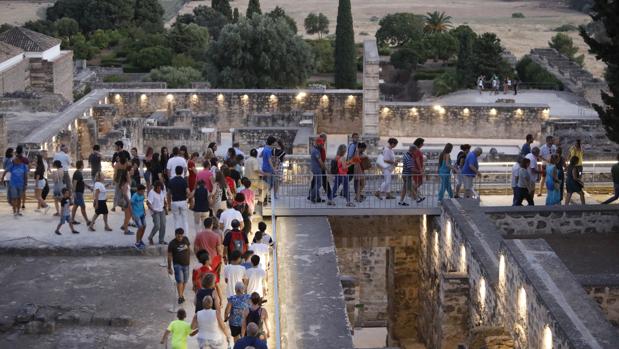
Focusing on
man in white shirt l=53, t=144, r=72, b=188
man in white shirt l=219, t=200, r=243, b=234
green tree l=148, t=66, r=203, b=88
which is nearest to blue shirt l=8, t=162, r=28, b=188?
man in white shirt l=53, t=144, r=72, b=188

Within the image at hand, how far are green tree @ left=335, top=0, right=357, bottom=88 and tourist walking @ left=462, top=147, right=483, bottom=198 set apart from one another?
29296 mm

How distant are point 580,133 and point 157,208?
21203 mm

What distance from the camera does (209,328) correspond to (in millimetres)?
14711

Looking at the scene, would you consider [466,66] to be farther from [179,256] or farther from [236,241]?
[179,256]

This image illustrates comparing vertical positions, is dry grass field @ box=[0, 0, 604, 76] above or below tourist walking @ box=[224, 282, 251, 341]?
above

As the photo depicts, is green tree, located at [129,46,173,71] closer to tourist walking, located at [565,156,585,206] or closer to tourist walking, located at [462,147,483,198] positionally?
tourist walking, located at [462,147,483,198]

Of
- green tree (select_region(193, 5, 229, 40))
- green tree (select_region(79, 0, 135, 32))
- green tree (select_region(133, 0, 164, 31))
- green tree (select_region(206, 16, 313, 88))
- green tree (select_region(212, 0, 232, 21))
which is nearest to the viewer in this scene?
green tree (select_region(206, 16, 313, 88))

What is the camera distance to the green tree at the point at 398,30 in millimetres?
84812

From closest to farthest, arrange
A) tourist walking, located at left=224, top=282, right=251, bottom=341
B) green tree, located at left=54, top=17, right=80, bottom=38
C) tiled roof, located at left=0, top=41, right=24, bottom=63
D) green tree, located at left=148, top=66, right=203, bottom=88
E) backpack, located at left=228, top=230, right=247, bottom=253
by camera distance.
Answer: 1. tourist walking, located at left=224, top=282, right=251, bottom=341
2. backpack, located at left=228, top=230, right=247, bottom=253
3. tiled roof, located at left=0, top=41, right=24, bottom=63
4. green tree, located at left=148, top=66, right=203, bottom=88
5. green tree, located at left=54, top=17, right=80, bottom=38

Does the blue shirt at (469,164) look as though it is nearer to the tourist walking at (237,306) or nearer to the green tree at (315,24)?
the tourist walking at (237,306)

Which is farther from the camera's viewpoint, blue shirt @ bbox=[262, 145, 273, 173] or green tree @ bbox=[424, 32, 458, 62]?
green tree @ bbox=[424, 32, 458, 62]

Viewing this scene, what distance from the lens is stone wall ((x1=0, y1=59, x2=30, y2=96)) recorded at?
50516 mm

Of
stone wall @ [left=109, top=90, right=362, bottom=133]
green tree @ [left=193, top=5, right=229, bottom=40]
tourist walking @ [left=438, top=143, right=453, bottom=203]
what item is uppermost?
green tree @ [left=193, top=5, right=229, bottom=40]

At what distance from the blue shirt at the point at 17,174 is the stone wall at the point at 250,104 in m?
17.5
